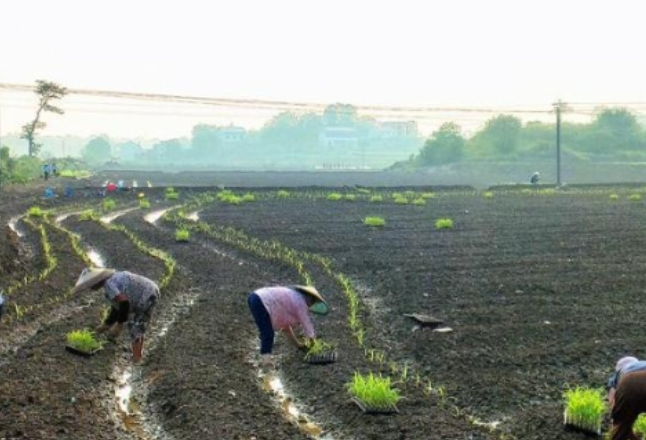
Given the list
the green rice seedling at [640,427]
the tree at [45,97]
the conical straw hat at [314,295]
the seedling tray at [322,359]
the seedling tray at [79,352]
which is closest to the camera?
→ the green rice seedling at [640,427]

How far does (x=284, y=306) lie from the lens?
9977mm

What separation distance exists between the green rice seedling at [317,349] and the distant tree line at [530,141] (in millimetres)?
84169

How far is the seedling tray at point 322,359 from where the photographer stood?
1045 centimetres

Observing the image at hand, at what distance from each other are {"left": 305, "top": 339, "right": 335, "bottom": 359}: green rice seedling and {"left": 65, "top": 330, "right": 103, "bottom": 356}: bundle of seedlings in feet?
9.84

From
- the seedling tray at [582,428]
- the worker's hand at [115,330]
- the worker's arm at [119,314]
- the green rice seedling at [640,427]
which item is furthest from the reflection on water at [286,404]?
the green rice seedling at [640,427]

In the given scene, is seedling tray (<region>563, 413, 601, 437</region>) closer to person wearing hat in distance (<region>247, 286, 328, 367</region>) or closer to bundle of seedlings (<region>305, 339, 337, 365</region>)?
bundle of seedlings (<region>305, 339, 337, 365</region>)

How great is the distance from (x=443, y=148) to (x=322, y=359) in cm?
9429

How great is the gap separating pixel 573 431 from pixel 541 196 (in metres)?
39.6

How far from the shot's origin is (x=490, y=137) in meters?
106

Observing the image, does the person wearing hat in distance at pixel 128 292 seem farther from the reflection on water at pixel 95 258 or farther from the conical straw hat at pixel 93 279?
the reflection on water at pixel 95 258

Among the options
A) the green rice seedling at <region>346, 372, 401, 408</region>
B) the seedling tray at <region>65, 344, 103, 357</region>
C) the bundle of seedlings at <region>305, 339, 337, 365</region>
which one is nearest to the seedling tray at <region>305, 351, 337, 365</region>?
the bundle of seedlings at <region>305, 339, 337, 365</region>

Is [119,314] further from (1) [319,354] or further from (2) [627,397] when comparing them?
(2) [627,397]

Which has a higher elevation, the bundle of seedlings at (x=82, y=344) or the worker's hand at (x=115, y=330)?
the worker's hand at (x=115, y=330)

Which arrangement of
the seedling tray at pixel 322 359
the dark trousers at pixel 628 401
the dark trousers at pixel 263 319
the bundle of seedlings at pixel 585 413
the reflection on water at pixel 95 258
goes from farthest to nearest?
1. the reflection on water at pixel 95 258
2. the seedling tray at pixel 322 359
3. the dark trousers at pixel 263 319
4. the bundle of seedlings at pixel 585 413
5. the dark trousers at pixel 628 401
